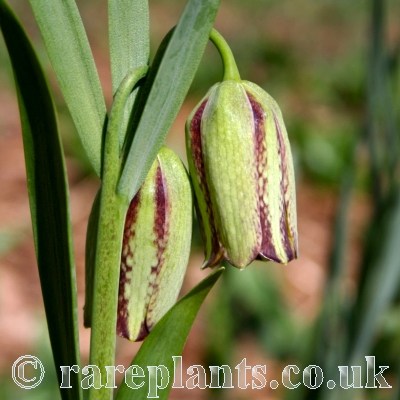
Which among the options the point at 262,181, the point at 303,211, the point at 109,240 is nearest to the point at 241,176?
the point at 262,181

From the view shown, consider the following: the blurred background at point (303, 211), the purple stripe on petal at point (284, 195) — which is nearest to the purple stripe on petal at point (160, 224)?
the purple stripe on petal at point (284, 195)

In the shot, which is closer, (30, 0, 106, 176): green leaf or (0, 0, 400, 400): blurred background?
(30, 0, 106, 176): green leaf

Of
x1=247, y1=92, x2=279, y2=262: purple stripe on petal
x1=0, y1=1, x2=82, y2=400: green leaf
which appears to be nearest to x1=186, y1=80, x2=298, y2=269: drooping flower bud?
x1=247, y1=92, x2=279, y2=262: purple stripe on petal

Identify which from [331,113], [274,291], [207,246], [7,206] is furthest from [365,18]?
[207,246]

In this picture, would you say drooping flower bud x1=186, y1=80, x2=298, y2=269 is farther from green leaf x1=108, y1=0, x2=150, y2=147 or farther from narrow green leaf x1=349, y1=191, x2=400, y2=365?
narrow green leaf x1=349, y1=191, x2=400, y2=365

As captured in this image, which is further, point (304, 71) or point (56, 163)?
point (304, 71)

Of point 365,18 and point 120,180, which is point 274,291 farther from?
point 365,18

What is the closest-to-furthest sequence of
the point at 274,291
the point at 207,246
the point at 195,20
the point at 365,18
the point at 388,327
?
the point at 195,20 < the point at 207,246 < the point at 388,327 < the point at 274,291 < the point at 365,18
